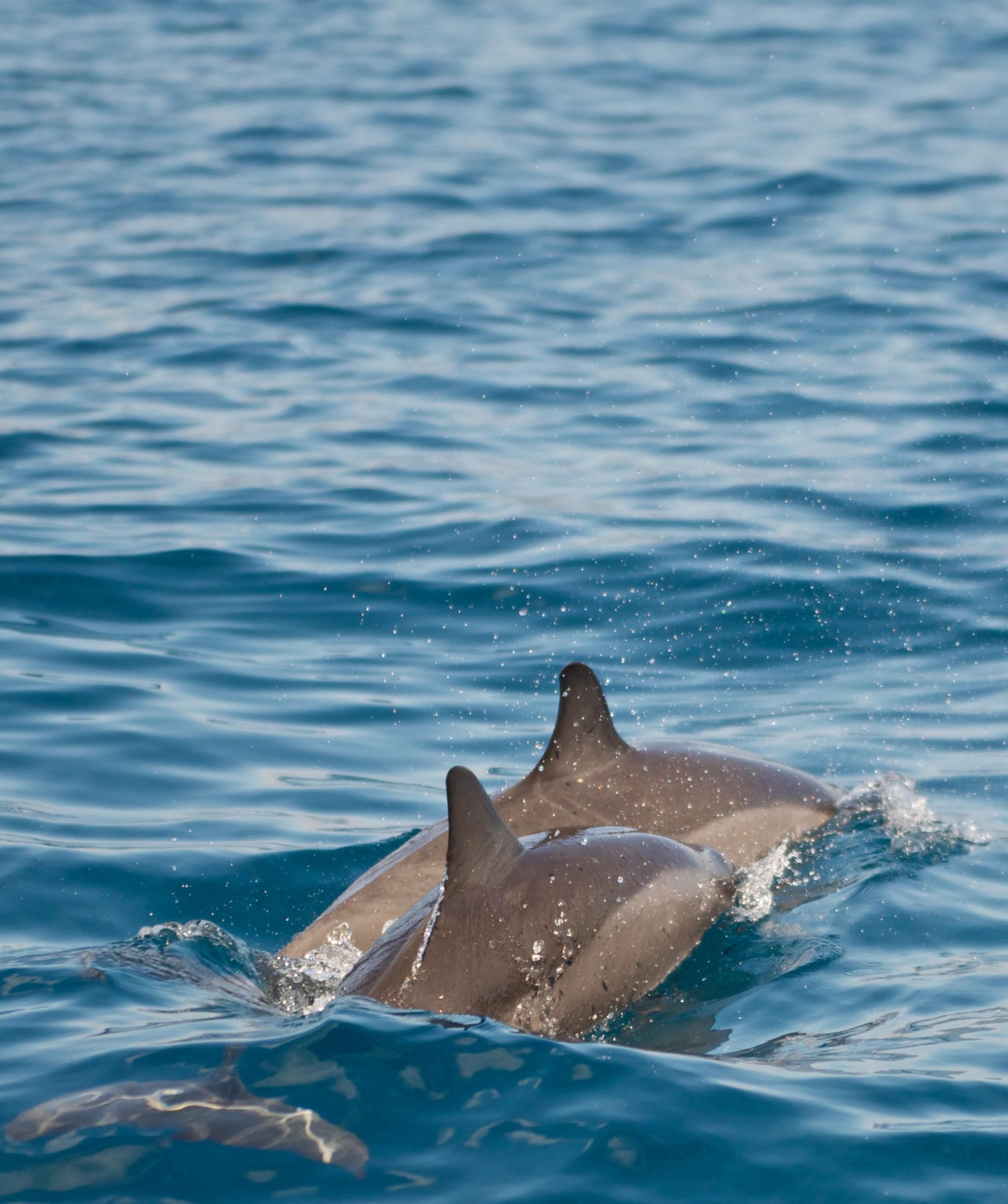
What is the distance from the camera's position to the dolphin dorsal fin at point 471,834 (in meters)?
6.35

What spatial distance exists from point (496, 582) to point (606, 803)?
5345mm

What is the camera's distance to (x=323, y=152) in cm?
2833

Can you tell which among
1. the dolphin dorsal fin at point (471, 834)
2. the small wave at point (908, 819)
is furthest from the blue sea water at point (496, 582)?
the dolphin dorsal fin at point (471, 834)

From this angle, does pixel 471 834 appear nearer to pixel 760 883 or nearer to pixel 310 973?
pixel 310 973

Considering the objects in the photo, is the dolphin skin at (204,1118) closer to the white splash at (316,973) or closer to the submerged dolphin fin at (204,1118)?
the submerged dolphin fin at (204,1118)

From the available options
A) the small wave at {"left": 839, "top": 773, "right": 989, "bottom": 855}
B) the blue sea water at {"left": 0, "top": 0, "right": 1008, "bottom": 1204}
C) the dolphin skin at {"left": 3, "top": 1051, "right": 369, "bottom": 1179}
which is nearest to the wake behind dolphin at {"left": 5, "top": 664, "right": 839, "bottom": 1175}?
the dolphin skin at {"left": 3, "top": 1051, "right": 369, "bottom": 1179}

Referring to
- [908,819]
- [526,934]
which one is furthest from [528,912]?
[908,819]

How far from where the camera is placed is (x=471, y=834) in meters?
6.47

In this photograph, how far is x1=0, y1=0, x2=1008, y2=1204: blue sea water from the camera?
6.09m

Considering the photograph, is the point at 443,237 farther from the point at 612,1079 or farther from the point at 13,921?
the point at 612,1079

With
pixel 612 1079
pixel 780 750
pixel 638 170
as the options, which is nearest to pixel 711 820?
pixel 780 750

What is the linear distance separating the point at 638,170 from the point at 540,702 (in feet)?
57.3

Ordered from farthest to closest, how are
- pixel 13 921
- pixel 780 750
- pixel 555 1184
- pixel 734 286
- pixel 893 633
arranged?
pixel 734 286 → pixel 893 633 → pixel 780 750 → pixel 13 921 → pixel 555 1184

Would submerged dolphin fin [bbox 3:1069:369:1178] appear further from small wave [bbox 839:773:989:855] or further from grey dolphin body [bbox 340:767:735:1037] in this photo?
small wave [bbox 839:773:989:855]
